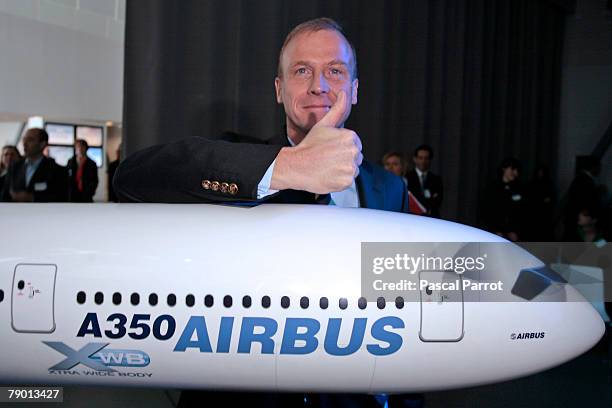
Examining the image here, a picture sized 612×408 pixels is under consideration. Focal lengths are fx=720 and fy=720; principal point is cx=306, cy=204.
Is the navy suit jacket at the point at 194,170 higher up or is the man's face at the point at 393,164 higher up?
the navy suit jacket at the point at 194,170

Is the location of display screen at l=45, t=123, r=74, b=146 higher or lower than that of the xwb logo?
higher

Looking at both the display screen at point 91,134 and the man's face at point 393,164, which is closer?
the man's face at point 393,164

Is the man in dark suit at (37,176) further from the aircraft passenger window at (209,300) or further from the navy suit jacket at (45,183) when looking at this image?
the aircraft passenger window at (209,300)

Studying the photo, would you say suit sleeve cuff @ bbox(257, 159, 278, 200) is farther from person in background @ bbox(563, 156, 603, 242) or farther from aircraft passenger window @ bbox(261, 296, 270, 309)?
person in background @ bbox(563, 156, 603, 242)

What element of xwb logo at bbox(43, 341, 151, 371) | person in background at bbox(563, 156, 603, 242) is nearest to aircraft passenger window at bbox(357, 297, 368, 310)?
xwb logo at bbox(43, 341, 151, 371)

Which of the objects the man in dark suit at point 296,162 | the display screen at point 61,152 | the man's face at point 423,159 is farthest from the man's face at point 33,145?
the display screen at point 61,152

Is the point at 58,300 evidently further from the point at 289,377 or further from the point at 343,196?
the point at 343,196

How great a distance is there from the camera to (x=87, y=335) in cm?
188

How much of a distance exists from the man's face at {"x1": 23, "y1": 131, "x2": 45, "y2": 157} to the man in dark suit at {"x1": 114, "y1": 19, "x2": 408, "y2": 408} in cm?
444

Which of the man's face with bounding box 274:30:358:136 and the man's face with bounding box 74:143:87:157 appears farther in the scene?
the man's face with bounding box 74:143:87:157

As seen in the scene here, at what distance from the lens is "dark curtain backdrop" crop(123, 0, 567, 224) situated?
5.52 metres

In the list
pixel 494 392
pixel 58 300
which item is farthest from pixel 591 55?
pixel 58 300

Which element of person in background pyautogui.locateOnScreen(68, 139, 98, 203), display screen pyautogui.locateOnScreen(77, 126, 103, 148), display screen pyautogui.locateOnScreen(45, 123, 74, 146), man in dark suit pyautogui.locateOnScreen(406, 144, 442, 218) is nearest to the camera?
man in dark suit pyautogui.locateOnScreen(406, 144, 442, 218)

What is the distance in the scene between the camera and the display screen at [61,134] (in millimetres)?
10836
